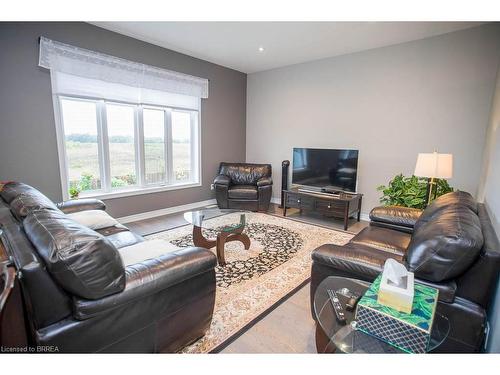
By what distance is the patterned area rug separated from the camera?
188 centimetres

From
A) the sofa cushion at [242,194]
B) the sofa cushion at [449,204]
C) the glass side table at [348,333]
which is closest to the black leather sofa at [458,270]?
the glass side table at [348,333]

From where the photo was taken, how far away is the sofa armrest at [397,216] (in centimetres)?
260

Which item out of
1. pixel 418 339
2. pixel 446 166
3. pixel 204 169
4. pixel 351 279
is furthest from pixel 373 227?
pixel 204 169

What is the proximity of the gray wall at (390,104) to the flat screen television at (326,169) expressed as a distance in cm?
44

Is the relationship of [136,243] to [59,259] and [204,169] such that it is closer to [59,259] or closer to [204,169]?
[59,259]

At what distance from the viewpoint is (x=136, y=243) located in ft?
7.27

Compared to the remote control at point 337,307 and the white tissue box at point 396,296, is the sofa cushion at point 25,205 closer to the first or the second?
the remote control at point 337,307

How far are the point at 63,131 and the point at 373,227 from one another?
4001 millimetres

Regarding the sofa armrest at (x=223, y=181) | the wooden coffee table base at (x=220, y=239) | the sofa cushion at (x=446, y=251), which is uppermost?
the sofa cushion at (x=446, y=251)

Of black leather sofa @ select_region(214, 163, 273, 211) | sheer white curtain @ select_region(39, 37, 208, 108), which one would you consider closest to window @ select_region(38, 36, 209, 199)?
sheer white curtain @ select_region(39, 37, 208, 108)

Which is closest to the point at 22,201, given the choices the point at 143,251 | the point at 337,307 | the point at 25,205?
the point at 25,205

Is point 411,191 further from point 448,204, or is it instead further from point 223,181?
point 223,181

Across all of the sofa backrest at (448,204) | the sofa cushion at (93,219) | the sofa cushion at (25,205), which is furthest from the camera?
the sofa cushion at (93,219)

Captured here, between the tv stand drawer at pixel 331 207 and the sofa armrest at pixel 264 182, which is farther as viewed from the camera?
the sofa armrest at pixel 264 182
